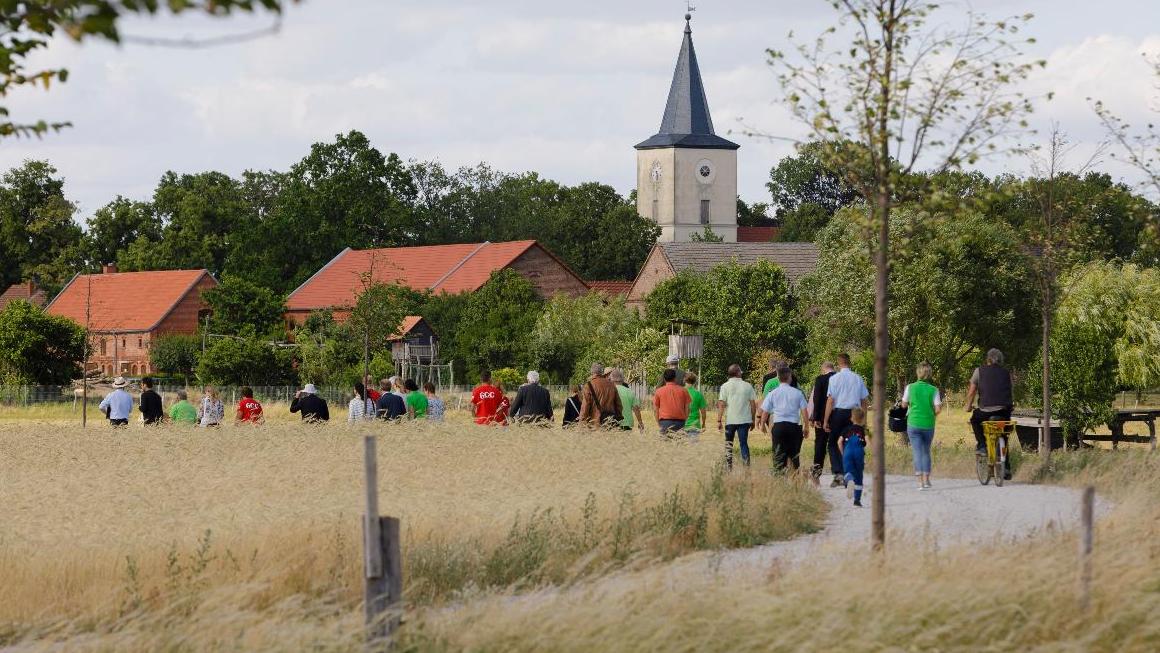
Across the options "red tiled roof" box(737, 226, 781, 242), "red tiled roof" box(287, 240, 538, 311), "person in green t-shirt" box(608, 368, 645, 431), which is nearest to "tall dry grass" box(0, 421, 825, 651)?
"person in green t-shirt" box(608, 368, 645, 431)

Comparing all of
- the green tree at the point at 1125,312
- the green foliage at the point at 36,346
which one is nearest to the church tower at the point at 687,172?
the green foliage at the point at 36,346

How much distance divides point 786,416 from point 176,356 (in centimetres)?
6165

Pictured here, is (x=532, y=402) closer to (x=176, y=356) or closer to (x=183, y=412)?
(x=183, y=412)

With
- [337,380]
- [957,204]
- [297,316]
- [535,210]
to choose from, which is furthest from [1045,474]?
[535,210]

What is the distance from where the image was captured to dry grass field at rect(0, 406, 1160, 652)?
31.3 feet

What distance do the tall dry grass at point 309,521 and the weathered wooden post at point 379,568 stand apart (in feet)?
0.53

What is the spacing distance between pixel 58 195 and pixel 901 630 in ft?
350

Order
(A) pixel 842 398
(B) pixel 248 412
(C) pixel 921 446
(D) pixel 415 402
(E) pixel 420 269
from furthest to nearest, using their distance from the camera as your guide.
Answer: (E) pixel 420 269, (B) pixel 248 412, (D) pixel 415 402, (C) pixel 921 446, (A) pixel 842 398

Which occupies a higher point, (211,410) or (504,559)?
(211,410)

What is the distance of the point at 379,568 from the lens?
923 cm

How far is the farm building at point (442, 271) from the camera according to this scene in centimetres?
9506

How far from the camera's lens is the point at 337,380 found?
61906 millimetres

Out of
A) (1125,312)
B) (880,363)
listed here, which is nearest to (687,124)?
(1125,312)

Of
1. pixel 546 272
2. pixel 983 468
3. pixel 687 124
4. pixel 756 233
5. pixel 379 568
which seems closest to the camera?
pixel 379 568
